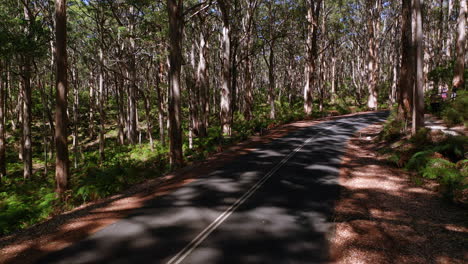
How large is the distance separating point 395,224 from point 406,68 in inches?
449

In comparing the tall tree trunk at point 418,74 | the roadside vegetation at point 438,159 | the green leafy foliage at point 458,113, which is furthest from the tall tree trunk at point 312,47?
the tall tree trunk at point 418,74

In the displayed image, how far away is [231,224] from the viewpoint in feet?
22.0

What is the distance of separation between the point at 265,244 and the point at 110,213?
4.27m

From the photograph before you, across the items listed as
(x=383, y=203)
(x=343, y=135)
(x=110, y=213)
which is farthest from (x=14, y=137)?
(x=383, y=203)

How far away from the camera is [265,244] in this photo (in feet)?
19.4

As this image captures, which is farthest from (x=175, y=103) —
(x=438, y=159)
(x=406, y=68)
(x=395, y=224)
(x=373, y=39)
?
(x=373, y=39)

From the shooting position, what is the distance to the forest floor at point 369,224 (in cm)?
560

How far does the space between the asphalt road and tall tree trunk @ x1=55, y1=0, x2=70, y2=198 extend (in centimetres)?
449

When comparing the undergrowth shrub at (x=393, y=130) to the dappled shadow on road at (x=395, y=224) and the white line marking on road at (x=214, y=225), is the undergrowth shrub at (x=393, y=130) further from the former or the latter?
the white line marking on road at (x=214, y=225)

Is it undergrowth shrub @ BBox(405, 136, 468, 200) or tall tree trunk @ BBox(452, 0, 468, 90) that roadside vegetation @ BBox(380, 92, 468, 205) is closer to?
undergrowth shrub @ BBox(405, 136, 468, 200)

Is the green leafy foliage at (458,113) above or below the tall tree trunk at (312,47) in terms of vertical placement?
below

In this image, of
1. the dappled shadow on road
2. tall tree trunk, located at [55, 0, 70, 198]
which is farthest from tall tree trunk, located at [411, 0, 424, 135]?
tall tree trunk, located at [55, 0, 70, 198]

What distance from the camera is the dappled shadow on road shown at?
552 centimetres

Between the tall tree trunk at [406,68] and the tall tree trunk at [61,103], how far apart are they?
15.0m
